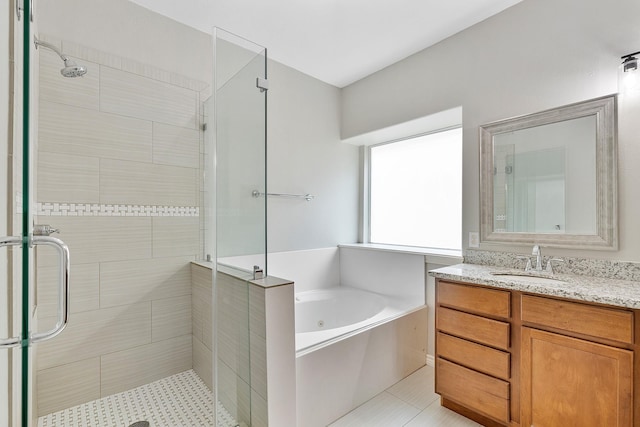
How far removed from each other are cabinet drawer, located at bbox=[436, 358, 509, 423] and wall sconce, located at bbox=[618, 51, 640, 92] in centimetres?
171

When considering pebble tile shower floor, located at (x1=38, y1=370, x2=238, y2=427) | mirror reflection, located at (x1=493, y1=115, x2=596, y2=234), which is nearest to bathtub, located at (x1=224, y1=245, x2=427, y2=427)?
pebble tile shower floor, located at (x1=38, y1=370, x2=238, y2=427)

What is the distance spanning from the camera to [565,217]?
182cm

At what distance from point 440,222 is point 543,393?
155 cm

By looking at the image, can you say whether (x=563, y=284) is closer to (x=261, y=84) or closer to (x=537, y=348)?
(x=537, y=348)

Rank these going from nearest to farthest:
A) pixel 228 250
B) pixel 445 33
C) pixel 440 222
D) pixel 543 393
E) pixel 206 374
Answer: pixel 543 393 → pixel 228 250 → pixel 206 374 → pixel 445 33 → pixel 440 222

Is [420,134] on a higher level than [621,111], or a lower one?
higher

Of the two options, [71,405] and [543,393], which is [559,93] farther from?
[71,405]

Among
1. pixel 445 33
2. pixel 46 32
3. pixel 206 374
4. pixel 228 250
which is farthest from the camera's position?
pixel 445 33

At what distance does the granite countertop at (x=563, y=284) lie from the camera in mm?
1287

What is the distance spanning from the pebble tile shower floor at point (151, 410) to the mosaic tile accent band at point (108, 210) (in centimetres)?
117

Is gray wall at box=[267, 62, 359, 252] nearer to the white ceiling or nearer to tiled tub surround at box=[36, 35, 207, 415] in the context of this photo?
the white ceiling

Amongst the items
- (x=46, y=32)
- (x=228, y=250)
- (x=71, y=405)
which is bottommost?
(x=71, y=405)

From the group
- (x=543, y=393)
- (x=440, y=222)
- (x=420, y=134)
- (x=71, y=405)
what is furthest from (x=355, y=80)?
(x=71, y=405)

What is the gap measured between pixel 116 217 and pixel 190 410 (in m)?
1.29
